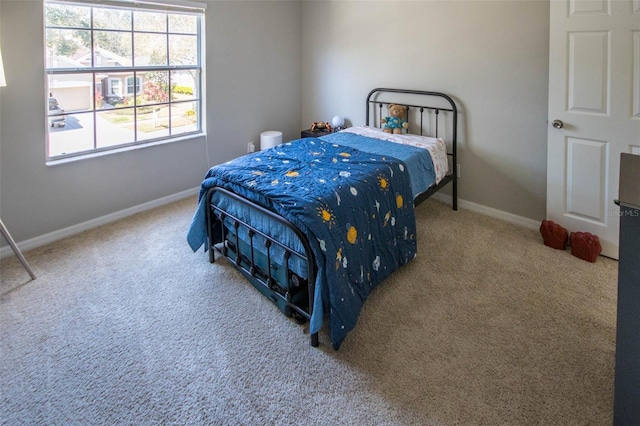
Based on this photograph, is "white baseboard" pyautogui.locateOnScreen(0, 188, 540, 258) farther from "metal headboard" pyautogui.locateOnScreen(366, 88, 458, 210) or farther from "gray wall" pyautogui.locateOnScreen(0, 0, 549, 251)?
"metal headboard" pyautogui.locateOnScreen(366, 88, 458, 210)

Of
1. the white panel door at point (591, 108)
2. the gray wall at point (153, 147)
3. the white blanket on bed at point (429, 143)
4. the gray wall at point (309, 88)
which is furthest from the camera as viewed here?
the white blanket on bed at point (429, 143)

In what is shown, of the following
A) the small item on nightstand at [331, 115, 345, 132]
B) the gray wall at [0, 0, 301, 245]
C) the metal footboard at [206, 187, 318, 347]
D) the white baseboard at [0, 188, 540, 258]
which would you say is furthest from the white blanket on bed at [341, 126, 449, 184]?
the metal footboard at [206, 187, 318, 347]

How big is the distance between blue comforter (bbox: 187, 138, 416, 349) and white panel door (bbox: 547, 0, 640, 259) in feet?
3.98

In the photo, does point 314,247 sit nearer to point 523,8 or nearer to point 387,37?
point 523,8

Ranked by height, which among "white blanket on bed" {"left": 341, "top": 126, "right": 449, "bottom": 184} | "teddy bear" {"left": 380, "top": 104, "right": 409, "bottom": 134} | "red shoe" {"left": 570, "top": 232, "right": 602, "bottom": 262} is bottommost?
"red shoe" {"left": 570, "top": 232, "right": 602, "bottom": 262}

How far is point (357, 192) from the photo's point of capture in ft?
7.82

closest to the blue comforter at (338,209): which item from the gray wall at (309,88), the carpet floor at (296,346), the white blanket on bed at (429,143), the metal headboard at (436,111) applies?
the carpet floor at (296,346)

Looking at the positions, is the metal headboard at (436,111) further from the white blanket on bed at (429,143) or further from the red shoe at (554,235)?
the red shoe at (554,235)

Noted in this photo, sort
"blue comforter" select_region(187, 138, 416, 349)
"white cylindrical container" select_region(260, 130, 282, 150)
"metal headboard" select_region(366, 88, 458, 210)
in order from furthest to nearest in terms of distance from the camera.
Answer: "white cylindrical container" select_region(260, 130, 282, 150) < "metal headboard" select_region(366, 88, 458, 210) < "blue comforter" select_region(187, 138, 416, 349)

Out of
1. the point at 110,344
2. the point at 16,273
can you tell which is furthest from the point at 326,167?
the point at 16,273

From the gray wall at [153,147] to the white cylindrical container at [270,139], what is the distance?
153 millimetres

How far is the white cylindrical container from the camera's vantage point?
4451 mm

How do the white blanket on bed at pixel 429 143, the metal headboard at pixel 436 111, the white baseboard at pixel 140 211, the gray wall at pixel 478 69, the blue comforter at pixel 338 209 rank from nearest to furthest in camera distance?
the blue comforter at pixel 338 209
the white baseboard at pixel 140 211
the gray wall at pixel 478 69
the white blanket on bed at pixel 429 143
the metal headboard at pixel 436 111

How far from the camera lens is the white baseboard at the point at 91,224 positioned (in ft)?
9.95
